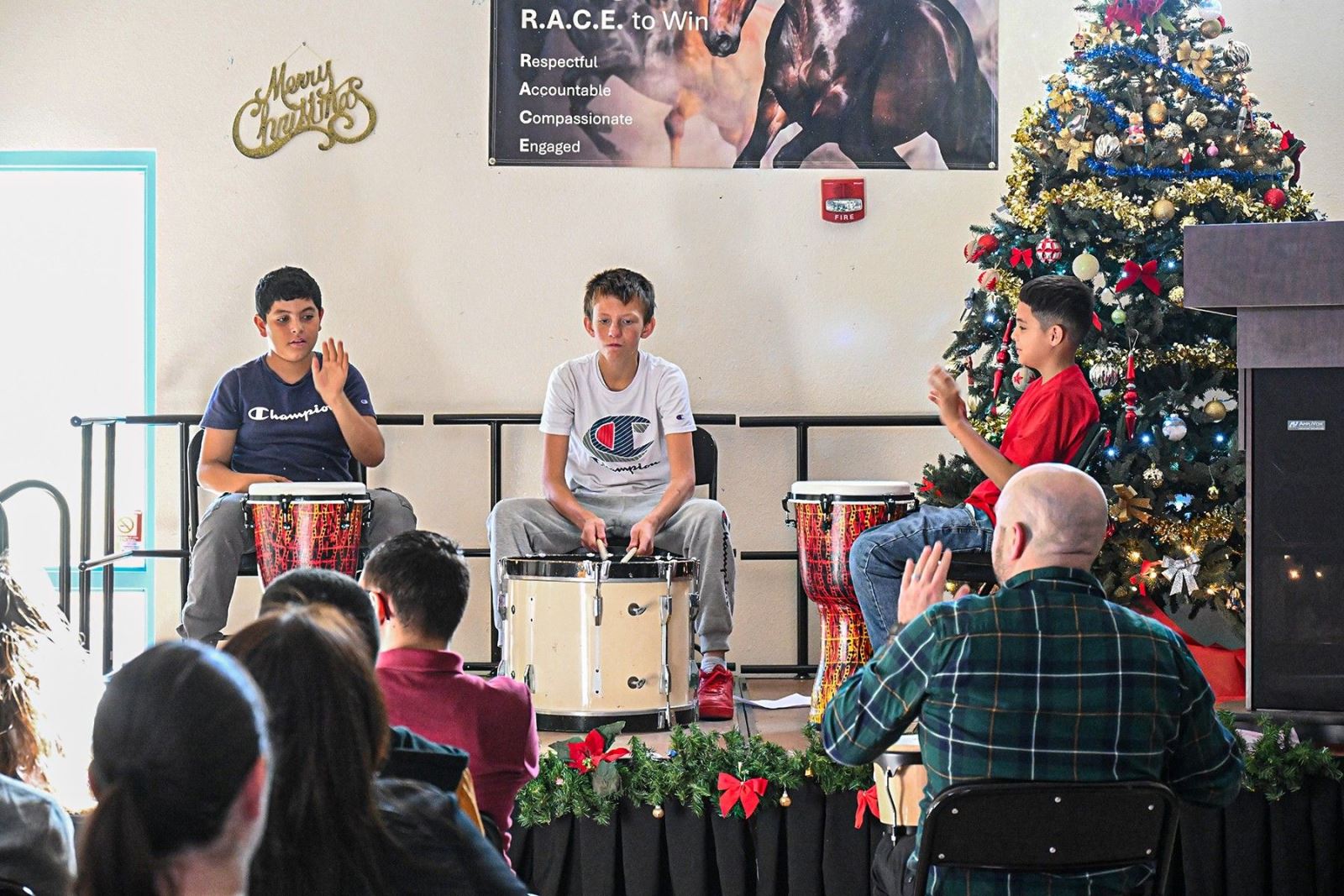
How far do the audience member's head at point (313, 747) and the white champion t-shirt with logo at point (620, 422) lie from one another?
2.91 m

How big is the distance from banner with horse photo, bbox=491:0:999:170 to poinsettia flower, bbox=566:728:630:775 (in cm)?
242

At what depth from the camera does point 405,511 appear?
4000mm

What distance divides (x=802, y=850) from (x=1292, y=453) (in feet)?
4.47

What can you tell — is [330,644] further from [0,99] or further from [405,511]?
[0,99]

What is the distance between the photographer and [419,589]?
6.44 feet

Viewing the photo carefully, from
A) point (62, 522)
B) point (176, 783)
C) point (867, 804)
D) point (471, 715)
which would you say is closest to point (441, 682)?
point (471, 715)

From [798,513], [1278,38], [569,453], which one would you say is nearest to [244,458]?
[569,453]

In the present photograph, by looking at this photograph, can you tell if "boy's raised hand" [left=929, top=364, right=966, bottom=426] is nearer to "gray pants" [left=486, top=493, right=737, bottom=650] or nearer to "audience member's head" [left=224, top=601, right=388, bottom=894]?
"gray pants" [left=486, top=493, right=737, bottom=650]

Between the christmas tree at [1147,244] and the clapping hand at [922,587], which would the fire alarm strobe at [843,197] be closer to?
the christmas tree at [1147,244]

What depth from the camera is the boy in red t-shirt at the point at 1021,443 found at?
338cm

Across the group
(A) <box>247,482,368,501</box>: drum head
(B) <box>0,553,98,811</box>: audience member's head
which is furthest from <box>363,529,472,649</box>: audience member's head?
(A) <box>247,482,368,501</box>: drum head

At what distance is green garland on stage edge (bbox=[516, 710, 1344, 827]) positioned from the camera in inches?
120

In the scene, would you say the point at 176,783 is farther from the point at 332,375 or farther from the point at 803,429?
the point at 803,429

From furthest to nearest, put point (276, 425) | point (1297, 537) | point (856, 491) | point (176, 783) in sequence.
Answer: point (276, 425) → point (856, 491) → point (1297, 537) → point (176, 783)
